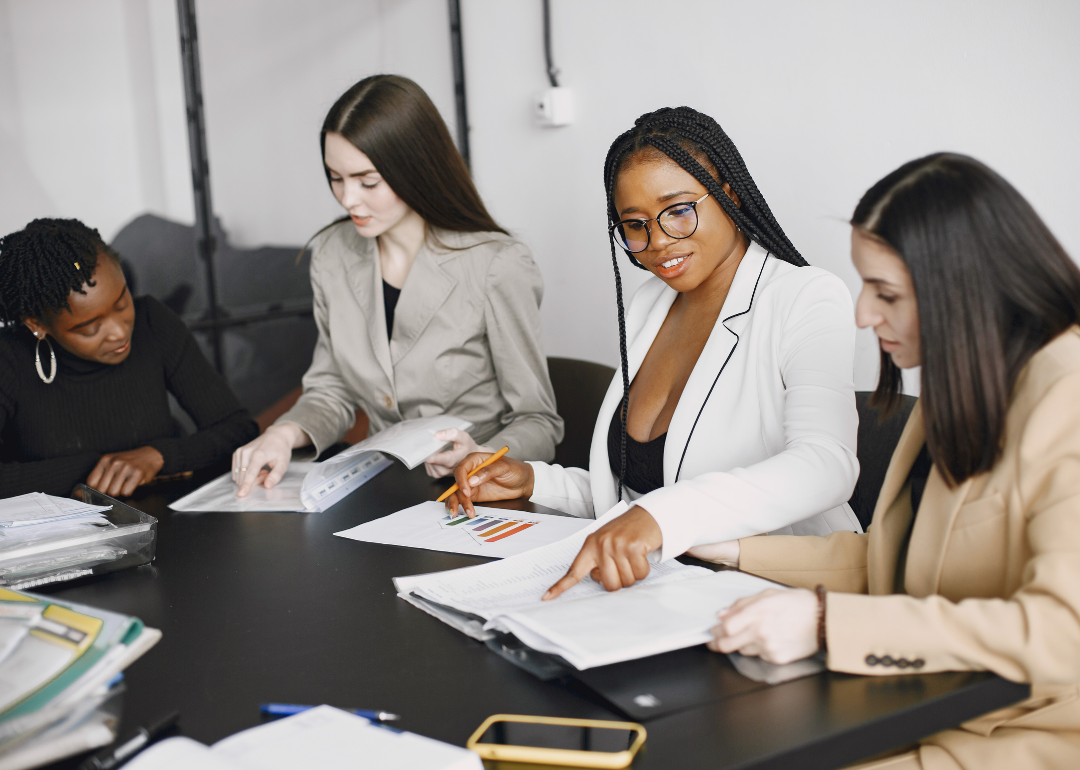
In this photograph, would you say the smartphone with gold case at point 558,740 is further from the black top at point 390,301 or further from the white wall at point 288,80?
the white wall at point 288,80

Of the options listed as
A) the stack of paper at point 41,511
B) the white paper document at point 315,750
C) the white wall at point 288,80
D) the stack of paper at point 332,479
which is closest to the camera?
the white paper document at point 315,750

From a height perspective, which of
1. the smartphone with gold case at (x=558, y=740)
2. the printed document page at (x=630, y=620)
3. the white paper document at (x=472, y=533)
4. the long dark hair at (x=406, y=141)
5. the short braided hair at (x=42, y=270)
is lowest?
the white paper document at (x=472, y=533)

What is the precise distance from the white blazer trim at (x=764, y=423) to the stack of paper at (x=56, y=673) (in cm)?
67

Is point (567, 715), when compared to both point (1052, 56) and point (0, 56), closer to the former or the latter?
point (1052, 56)

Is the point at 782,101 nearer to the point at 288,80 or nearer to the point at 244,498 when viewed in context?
the point at 244,498

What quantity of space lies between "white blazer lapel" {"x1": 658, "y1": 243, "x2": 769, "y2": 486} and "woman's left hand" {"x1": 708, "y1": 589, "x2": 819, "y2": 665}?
2.02 ft

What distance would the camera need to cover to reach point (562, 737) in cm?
79

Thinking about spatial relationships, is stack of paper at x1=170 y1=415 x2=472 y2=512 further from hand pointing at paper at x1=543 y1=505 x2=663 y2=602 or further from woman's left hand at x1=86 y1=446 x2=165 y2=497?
hand pointing at paper at x1=543 y1=505 x2=663 y2=602

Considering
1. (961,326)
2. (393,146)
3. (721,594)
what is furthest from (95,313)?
(961,326)

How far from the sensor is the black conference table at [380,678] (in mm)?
793

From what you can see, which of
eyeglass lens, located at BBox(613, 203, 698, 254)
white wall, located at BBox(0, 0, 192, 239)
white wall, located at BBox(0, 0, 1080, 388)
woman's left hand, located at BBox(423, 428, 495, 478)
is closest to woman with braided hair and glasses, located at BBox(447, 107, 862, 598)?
eyeglass lens, located at BBox(613, 203, 698, 254)

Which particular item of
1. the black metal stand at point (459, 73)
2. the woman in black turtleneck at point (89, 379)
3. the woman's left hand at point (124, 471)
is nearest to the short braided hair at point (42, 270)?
the woman in black turtleneck at point (89, 379)

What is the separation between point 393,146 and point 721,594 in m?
1.37

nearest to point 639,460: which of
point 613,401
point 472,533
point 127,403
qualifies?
point 613,401
